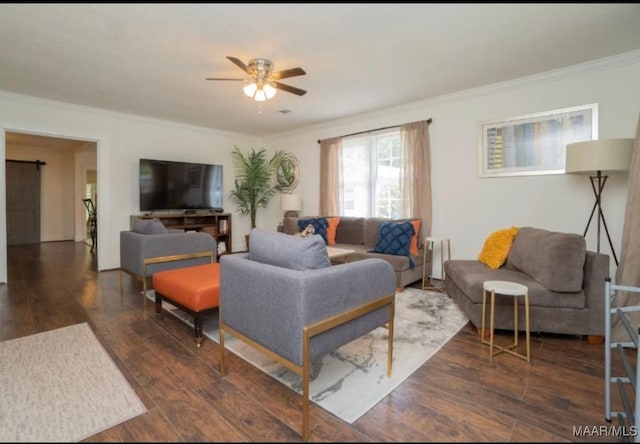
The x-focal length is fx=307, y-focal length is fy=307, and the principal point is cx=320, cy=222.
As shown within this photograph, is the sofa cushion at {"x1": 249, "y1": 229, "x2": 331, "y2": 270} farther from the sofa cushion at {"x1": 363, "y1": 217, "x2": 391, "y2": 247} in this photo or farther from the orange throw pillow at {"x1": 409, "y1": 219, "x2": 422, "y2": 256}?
the sofa cushion at {"x1": 363, "y1": 217, "x2": 391, "y2": 247}

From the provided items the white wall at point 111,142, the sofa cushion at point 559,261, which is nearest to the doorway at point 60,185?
the white wall at point 111,142

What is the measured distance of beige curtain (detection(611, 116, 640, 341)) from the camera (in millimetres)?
2448

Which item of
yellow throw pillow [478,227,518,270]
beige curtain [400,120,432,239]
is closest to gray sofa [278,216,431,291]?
beige curtain [400,120,432,239]

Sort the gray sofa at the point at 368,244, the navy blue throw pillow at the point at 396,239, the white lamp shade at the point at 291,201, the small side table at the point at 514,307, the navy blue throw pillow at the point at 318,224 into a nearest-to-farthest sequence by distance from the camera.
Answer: the small side table at the point at 514,307 < the gray sofa at the point at 368,244 < the navy blue throw pillow at the point at 396,239 < the navy blue throw pillow at the point at 318,224 < the white lamp shade at the point at 291,201

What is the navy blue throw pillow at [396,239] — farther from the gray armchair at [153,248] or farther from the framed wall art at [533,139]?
the gray armchair at [153,248]

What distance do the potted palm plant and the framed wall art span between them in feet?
13.1

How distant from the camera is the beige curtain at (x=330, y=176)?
17.9 feet

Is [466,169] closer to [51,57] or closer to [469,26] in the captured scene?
[469,26]

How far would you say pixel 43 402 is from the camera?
166 cm

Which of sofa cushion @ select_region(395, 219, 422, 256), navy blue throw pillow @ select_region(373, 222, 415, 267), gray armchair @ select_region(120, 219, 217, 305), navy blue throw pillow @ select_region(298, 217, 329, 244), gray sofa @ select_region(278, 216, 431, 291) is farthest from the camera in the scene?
navy blue throw pillow @ select_region(298, 217, 329, 244)

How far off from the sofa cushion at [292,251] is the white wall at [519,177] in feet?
9.97

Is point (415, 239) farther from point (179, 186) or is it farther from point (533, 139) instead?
point (179, 186)

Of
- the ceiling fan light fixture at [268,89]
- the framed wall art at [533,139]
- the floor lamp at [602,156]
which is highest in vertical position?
the ceiling fan light fixture at [268,89]
